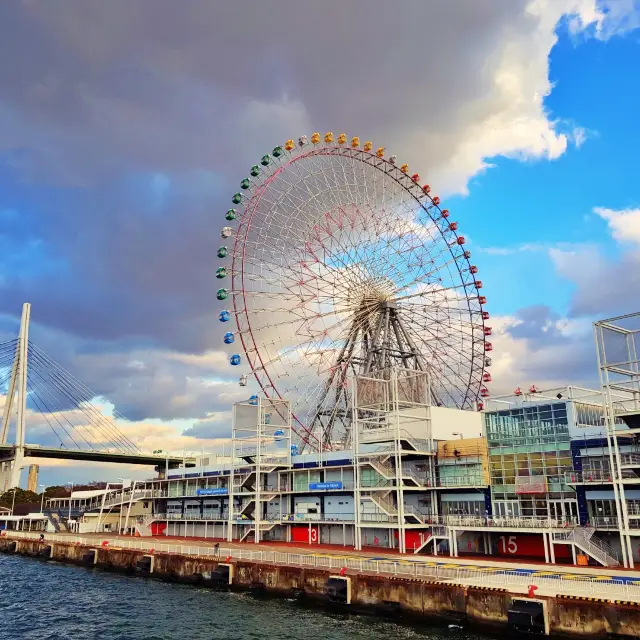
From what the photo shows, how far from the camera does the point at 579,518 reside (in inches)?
2066

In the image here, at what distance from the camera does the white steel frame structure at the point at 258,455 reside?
79375 millimetres

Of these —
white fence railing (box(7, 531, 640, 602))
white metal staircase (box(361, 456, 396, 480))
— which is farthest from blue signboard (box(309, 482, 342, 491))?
white fence railing (box(7, 531, 640, 602))

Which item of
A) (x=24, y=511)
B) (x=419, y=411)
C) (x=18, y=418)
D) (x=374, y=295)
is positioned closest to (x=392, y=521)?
(x=419, y=411)

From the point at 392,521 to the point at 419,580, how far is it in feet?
77.5

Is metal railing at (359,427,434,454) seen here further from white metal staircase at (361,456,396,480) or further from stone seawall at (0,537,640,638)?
stone seawall at (0,537,640,638)

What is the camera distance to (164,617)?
1686 inches

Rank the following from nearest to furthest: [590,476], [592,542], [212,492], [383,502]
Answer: [592,542] < [590,476] < [383,502] < [212,492]

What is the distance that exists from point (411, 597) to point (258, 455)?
1653 inches

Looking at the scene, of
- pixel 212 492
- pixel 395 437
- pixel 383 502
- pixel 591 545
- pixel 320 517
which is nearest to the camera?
pixel 591 545

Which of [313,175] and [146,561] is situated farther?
[313,175]

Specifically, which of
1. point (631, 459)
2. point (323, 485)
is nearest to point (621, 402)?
point (631, 459)

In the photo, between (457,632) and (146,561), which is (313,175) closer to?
(146,561)

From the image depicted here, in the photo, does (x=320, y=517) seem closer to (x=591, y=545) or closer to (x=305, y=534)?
(x=305, y=534)

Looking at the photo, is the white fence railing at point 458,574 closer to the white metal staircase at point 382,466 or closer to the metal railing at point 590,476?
the white metal staircase at point 382,466
